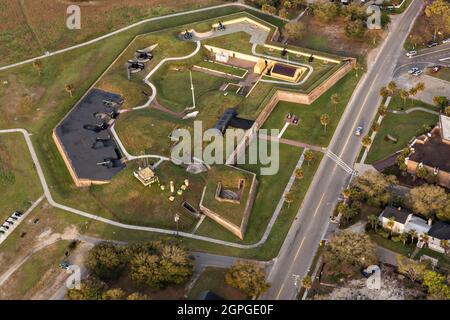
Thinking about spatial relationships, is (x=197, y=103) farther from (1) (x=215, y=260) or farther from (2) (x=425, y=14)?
(2) (x=425, y=14)

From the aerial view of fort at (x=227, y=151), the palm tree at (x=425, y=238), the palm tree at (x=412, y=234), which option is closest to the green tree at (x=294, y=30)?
the aerial view of fort at (x=227, y=151)

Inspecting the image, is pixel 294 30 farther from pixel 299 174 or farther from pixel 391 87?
pixel 299 174

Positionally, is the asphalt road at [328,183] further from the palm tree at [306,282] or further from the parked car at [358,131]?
the palm tree at [306,282]

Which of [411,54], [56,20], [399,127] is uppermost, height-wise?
[411,54]

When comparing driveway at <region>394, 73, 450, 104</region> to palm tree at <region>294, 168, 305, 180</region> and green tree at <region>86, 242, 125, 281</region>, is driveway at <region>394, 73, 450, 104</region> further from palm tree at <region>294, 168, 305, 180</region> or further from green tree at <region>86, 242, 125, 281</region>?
green tree at <region>86, 242, 125, 281</region>

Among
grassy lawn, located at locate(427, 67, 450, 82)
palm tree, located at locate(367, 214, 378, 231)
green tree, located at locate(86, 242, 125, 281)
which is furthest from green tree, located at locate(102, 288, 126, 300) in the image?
grassy lawn, located at locate(427, 67, 450, 82)

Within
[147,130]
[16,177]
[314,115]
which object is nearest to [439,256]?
[314,115]
